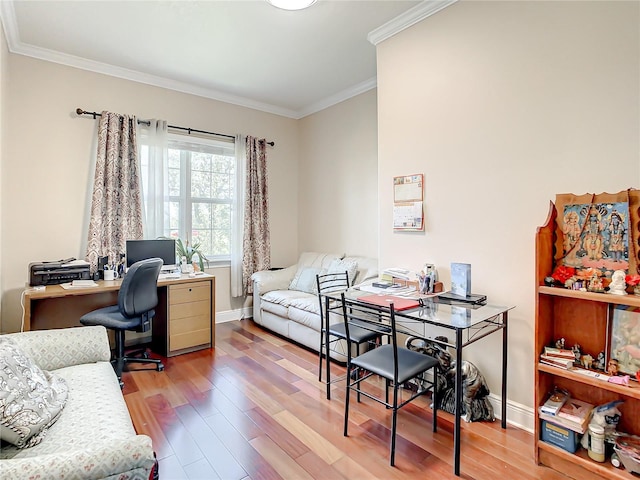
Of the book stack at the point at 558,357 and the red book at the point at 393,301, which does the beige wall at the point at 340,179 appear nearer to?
the red book at the point at 393,301

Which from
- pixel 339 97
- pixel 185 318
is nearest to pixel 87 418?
pixel 185 318

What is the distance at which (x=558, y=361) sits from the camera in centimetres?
177

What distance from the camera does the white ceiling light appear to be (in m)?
2.32

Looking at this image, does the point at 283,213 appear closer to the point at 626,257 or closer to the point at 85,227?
the point at 85,227

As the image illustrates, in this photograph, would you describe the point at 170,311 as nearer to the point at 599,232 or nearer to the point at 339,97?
the point at 339,97

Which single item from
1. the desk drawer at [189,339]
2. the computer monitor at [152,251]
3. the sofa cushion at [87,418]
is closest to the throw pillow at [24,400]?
the sofa cushion at [87,418]

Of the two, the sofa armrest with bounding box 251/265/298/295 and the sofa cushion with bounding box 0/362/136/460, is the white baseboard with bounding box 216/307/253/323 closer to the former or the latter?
the sofa armrest with bounding box 251/265/298/295

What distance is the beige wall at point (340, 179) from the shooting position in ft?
12.8

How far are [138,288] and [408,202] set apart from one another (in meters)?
→ 2.28

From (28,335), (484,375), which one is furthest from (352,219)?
(28,335)

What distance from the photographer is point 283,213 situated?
16.0ft

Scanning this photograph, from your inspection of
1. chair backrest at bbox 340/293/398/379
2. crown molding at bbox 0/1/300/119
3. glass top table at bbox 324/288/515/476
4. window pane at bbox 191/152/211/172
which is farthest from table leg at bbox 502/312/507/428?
crown molding at bbox 0/1/300/119

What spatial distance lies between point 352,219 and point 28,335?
3095 mm

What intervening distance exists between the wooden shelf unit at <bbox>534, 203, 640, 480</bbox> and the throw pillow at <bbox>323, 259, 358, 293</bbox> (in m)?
1.92
